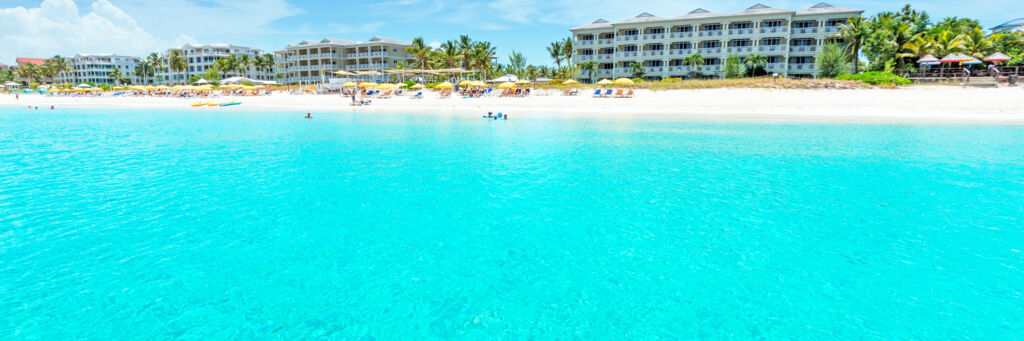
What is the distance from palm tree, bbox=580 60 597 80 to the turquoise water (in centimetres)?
4819

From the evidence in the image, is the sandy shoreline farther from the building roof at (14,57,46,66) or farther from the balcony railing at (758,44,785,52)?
the building roof at (14,57,46,66)

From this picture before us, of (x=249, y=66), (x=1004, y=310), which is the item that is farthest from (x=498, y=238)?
(x=249, y=66)


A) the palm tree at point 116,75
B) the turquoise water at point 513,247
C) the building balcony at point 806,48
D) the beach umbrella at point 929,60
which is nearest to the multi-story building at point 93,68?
the palm tree at point 116,75

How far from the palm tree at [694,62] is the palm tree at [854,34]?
1373 centimetres

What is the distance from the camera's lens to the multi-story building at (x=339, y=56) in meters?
88.7

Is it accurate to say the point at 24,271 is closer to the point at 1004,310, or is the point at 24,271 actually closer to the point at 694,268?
the point at 694,268

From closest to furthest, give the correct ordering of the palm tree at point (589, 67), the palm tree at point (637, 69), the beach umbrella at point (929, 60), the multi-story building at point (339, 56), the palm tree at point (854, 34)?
the beach umbrella at point (929, 60) < the palm tree at point (854, 34) < the palm tree at point (637, 69) < the palm tree at point (589, 67) < the multi-story building at point (339, 56)

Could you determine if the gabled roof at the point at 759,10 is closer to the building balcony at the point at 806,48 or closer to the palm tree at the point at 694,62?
the building balcony at the point at 806,48

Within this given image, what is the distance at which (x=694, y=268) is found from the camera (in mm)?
7605

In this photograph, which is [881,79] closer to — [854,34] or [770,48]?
[854,34]

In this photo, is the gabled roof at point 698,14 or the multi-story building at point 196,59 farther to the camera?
the multi-story building at point 196,59

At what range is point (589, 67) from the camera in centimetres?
6481

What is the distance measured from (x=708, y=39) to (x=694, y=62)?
13.6 ft

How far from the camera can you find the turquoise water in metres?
6.09
